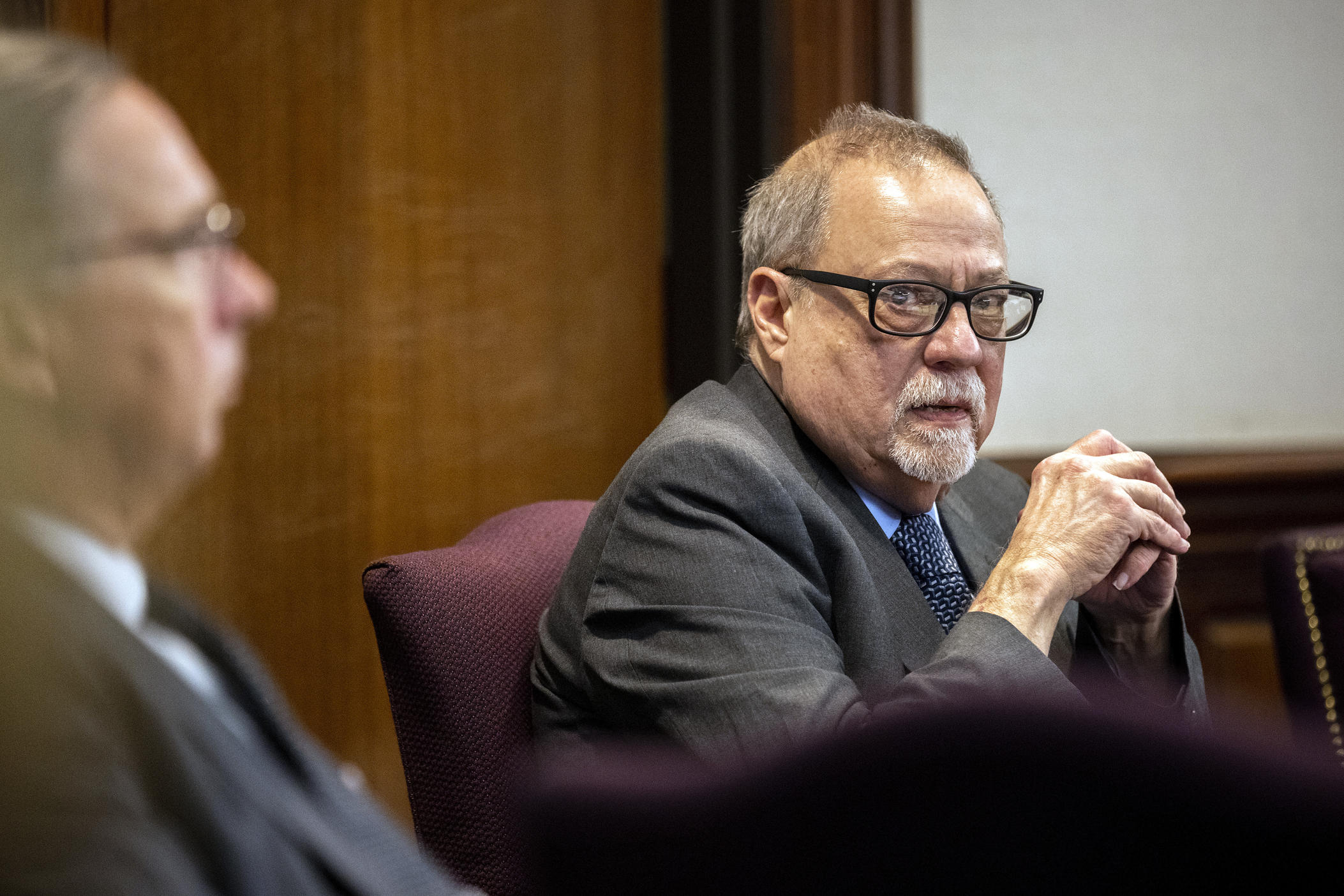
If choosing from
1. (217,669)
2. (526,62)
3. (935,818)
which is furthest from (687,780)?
(526,62)

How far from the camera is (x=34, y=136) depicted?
588 millimetres

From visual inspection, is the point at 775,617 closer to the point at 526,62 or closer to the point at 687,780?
the point at 687,780

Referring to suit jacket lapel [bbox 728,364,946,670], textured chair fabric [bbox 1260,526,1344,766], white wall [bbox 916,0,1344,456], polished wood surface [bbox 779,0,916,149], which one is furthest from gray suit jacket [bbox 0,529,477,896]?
white wall [bbox 916,0,1344,456]

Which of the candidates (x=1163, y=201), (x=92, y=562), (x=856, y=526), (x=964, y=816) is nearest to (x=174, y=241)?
(x=92, y=562)

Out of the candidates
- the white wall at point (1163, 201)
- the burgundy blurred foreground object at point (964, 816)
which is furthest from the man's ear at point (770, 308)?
the white wall at point (1163, 201)

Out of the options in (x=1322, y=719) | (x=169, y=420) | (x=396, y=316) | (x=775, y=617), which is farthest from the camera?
(x=396, y=316)

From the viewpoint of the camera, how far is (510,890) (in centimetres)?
126

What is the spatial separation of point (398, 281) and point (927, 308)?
1260 millimetres

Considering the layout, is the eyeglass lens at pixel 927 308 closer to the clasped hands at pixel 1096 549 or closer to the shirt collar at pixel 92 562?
the clasped hands at pixel 1096 549

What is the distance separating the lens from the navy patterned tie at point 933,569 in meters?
1.50

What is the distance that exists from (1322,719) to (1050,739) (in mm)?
971

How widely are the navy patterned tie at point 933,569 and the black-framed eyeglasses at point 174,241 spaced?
995 millimetres

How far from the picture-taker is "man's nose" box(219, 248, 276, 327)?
2.13 ft

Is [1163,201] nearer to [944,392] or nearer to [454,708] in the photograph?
[944,392]
